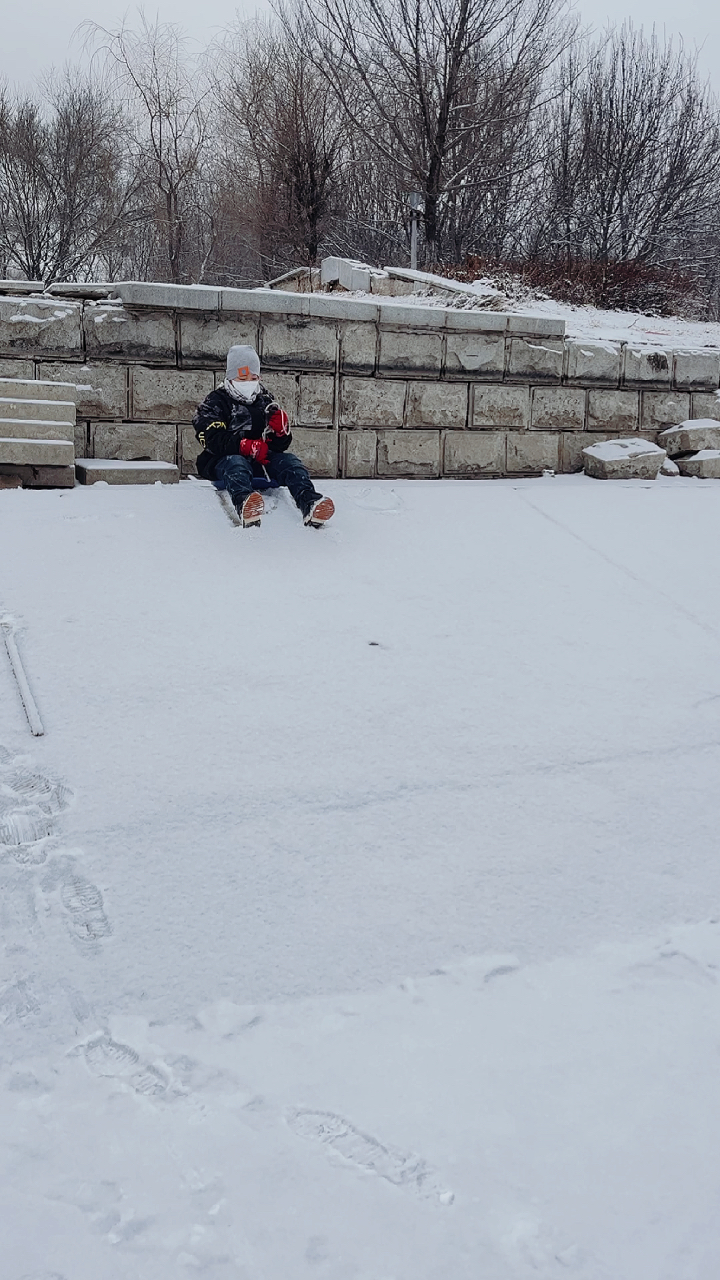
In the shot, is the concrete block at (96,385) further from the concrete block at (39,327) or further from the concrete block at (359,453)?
the concrete block at (359,453)

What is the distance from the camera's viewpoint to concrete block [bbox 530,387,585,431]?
23.0 feet

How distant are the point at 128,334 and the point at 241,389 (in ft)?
3.83

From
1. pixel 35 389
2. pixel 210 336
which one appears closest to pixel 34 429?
pixel 35 389

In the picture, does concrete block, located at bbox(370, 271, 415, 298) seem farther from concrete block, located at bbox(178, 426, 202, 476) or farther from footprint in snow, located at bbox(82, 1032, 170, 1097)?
footprint in snow, located at bbox(82, 1032, 170, 1097)

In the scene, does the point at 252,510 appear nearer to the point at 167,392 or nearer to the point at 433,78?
the point at 167,392

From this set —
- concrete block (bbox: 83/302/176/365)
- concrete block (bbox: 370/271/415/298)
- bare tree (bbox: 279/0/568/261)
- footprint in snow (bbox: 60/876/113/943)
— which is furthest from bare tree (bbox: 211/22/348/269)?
footprint in snow (bbox: 60/876/113/943)

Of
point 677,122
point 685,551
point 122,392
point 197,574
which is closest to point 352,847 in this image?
point 197,574

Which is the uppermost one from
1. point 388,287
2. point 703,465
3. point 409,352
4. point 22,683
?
point 388,287

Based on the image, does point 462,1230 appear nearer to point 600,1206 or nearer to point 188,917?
point 600,1206

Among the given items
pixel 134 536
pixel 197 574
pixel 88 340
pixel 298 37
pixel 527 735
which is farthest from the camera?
pixel 298 37

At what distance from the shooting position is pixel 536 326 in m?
6.92

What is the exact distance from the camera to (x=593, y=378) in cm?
717

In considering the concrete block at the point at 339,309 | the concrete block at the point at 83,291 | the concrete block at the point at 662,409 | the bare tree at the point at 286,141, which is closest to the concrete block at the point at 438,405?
the concrete block at the point at 339,309

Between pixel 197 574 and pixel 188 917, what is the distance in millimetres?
2276
